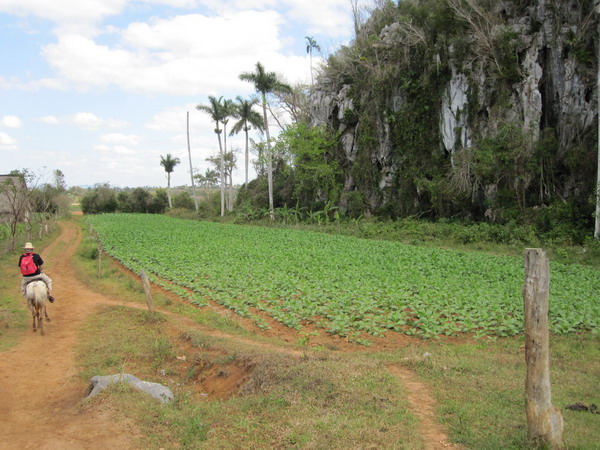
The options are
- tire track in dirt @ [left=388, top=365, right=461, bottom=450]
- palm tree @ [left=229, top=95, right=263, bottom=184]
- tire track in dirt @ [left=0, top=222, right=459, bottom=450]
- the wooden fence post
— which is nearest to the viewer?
the wooden fence post

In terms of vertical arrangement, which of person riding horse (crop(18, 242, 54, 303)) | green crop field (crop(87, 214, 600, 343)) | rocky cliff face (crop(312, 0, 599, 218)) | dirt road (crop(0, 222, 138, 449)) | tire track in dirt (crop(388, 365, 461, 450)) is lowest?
dirt road (crop(0, 222, 138, 449))

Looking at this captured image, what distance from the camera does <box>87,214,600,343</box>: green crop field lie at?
10305 millimetres

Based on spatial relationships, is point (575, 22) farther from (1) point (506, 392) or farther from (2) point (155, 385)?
(2) point (155, 385)

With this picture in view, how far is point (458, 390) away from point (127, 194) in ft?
238

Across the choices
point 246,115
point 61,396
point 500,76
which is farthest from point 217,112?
point 61,396

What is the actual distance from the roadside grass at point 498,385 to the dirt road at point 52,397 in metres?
4.08

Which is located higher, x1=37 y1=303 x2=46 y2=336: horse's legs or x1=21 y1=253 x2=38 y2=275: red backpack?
x1=21 y1=253 x2=38 y2=275: red backpack

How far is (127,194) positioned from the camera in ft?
237

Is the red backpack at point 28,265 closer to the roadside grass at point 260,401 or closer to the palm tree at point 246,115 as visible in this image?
the roadside grass at point 260,401

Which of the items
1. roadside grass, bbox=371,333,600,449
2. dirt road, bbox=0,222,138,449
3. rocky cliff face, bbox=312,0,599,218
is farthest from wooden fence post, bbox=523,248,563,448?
rocky cliff face, bbox=312,0,599,218

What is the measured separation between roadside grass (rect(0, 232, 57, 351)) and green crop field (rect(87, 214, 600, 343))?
4.25 meters

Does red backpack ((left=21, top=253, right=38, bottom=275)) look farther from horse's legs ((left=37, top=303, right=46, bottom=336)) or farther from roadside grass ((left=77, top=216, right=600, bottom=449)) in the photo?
roadside grass ((left=77, top=216, right=600, bottom=449))

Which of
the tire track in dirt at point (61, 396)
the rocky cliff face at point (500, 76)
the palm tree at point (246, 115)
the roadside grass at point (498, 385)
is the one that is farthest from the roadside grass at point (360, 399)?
the palm tree at point (246, 115)

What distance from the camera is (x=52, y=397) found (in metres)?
7.62
